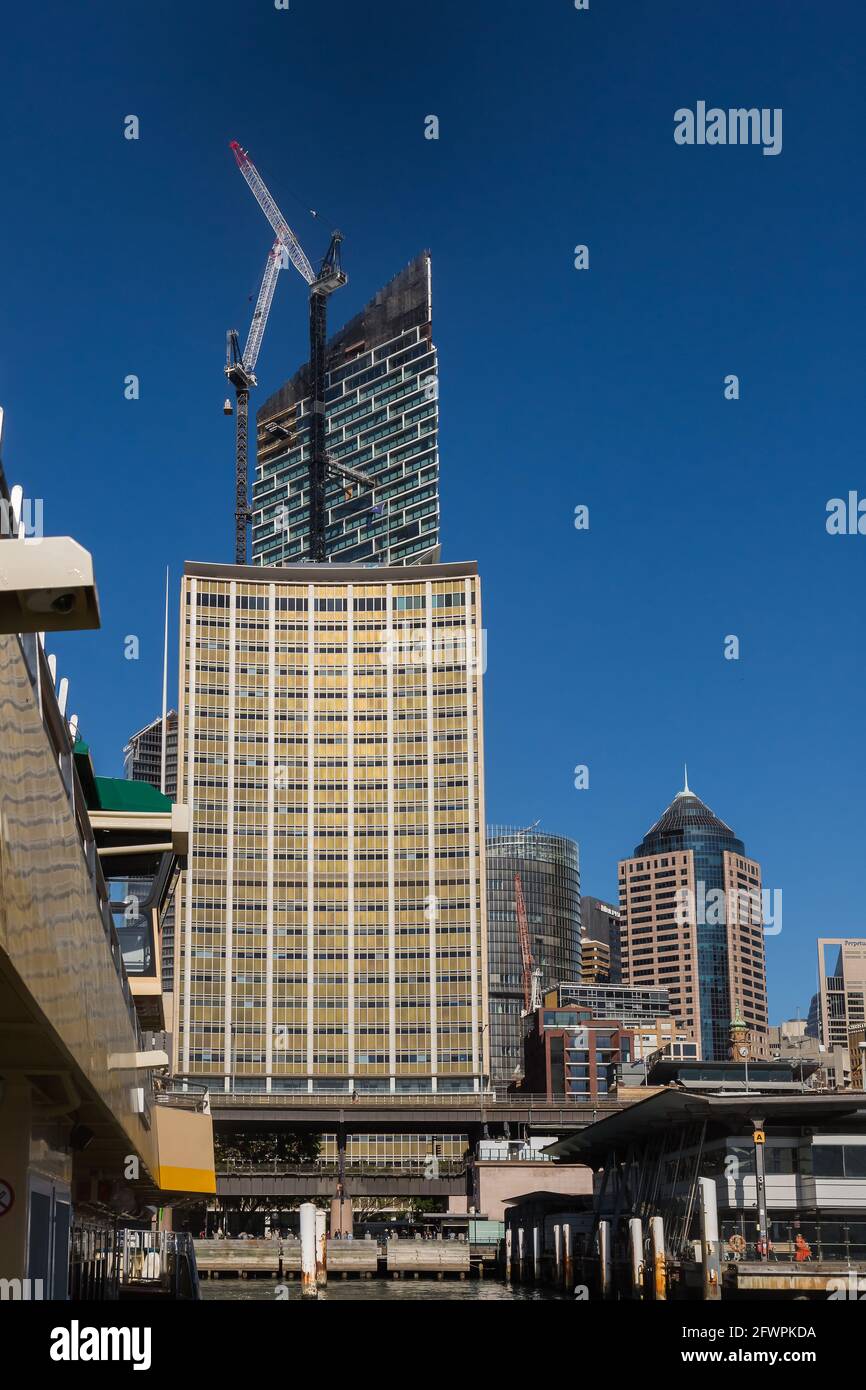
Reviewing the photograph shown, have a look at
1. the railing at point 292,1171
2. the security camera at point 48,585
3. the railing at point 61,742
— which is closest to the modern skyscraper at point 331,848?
the railing at point 292,1171

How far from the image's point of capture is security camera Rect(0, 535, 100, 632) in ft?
24.2

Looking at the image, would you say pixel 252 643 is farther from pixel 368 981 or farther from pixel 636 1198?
pixel 636 1198

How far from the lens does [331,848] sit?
631 ft

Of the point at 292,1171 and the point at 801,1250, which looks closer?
the point at 801,1250

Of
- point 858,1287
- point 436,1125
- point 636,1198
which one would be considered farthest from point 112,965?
point 436,1125

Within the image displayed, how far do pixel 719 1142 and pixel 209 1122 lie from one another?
1086 inches

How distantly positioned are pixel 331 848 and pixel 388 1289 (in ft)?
312

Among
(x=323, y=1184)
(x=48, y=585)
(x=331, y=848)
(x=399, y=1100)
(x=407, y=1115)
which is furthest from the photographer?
(x=331, y=848)

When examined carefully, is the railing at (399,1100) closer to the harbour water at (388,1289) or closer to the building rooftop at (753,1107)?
the harbour water at (388,1289)

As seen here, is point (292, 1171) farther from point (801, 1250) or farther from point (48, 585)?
point (48, 585)

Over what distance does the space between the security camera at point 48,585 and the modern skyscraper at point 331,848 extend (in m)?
180

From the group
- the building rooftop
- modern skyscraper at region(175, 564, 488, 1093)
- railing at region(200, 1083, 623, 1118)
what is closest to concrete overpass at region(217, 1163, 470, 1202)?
railing at region(200, 1083, 623, 1118)

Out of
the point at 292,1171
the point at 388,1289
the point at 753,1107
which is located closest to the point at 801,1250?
the point at 753,1107

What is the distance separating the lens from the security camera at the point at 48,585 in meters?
7.39
